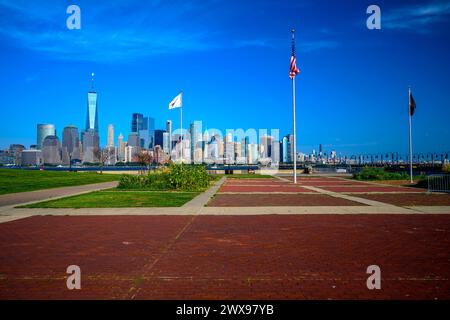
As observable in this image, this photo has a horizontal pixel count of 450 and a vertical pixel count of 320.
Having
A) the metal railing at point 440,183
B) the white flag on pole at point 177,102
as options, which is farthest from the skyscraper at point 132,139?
the metal railing at point 440,183

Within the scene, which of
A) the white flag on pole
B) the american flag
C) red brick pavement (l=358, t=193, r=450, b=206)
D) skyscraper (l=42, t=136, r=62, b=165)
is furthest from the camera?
skyscraper (l=42, t=136, r=62, b=165)

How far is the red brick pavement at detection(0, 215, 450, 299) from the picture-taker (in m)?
4.95

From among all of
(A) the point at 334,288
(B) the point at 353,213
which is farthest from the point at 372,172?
(A) the point at 334,288

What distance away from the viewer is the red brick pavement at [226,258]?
16.2 ft

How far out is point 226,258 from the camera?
665 cm

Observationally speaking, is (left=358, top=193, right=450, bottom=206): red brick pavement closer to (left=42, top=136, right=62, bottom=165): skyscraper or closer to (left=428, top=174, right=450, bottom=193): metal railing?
(left=428, top=174, right=450, bottom=193): metal railing

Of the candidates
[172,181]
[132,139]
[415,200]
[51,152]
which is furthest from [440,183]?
[51,152]

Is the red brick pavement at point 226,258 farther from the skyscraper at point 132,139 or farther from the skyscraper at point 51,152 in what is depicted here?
the skyscraper at point 51,152

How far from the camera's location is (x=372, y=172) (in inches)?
1500

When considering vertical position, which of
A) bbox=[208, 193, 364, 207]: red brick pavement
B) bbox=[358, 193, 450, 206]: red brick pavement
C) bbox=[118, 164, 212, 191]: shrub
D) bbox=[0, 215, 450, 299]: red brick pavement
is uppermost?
bbox=[118, 164, 212, 191]: shrub

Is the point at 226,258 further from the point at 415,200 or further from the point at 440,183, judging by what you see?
the point at 440,183

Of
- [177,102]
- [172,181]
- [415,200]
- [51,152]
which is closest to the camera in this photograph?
[415,200]

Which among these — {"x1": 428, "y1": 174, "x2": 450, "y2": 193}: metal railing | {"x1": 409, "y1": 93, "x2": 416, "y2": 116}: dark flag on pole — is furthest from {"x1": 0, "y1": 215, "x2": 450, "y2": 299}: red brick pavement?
{"x1": 409, "y1": 93, "x2": 416, "y2": 116}: dark flag on pole
